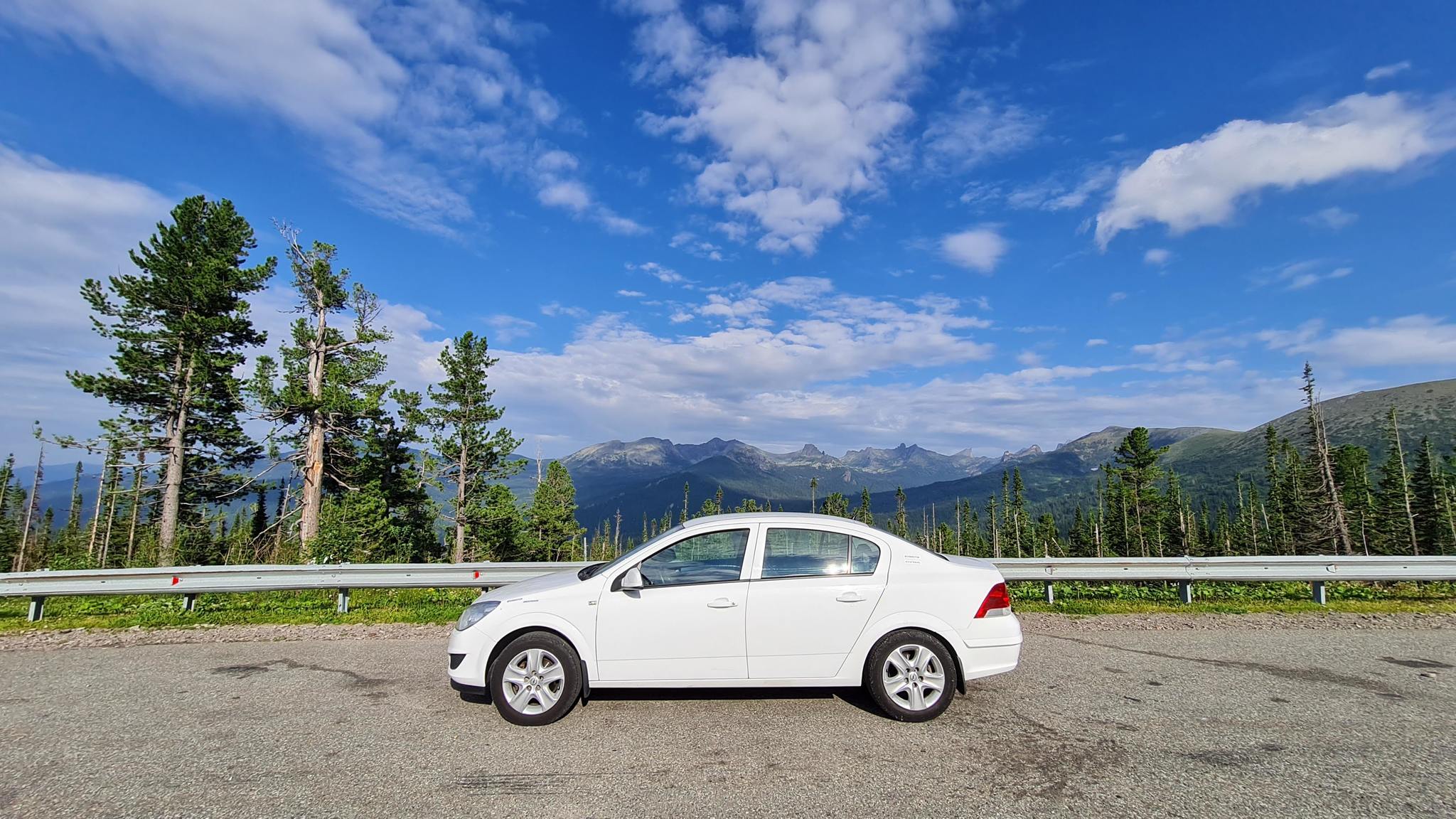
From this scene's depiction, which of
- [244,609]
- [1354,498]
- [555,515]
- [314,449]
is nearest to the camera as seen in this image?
[244,609]

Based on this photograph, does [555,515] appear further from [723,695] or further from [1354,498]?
[1354,498]

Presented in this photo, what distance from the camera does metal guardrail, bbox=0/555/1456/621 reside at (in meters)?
9.32

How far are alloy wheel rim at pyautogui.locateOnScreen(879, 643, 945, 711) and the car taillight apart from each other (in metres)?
0.54

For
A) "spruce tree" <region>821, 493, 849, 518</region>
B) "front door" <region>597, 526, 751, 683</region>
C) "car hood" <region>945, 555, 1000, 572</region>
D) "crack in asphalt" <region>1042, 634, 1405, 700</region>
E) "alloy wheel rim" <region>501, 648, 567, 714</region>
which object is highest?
"spruce tree" <region>821, 493, 849, 518</region>

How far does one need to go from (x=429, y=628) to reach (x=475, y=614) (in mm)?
4420

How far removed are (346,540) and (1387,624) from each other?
889 inches

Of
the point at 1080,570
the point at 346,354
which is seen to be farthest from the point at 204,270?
the point at 1080,570

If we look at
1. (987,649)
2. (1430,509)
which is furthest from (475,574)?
(1430,509)

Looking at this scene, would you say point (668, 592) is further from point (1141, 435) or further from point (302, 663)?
point (1141, 435)

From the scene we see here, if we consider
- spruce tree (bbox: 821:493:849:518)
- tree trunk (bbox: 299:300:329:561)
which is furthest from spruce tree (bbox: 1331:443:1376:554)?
tree trunk (bbox: 299:300:329:561)

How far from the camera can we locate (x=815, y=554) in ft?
17.4

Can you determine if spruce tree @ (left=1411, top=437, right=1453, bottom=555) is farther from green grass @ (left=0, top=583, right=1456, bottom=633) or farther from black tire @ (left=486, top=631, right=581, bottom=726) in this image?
black tire @ (left=486, top=631, right=581, bottom=726)

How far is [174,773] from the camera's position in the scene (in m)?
4.05

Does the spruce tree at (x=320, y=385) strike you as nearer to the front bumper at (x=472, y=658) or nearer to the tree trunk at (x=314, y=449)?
the tree trunk at (x=314, y=449)
